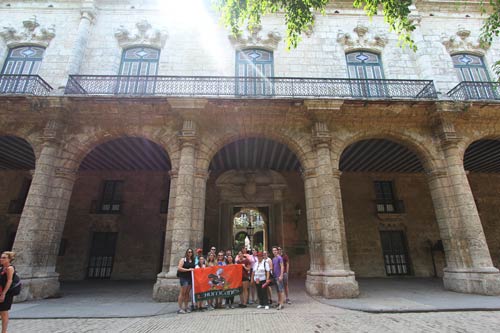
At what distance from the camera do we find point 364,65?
36.4ft

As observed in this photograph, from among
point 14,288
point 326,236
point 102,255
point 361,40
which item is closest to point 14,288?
point 14,288

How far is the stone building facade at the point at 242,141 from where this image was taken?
8023 mm

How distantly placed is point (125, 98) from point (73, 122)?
231 cm

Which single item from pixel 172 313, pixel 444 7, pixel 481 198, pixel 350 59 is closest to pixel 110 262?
pixel 172 313

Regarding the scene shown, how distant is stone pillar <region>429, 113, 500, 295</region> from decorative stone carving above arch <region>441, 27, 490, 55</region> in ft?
16.8

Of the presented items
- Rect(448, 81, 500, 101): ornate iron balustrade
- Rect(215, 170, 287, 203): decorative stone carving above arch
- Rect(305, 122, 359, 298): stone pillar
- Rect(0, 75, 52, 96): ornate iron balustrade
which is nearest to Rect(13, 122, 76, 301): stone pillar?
Rect(0, 75, 52, 96): ornate iron balustrade

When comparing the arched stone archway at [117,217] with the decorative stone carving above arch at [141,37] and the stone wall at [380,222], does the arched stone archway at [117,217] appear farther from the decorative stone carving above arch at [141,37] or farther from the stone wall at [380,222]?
the stone wall at [380,222]

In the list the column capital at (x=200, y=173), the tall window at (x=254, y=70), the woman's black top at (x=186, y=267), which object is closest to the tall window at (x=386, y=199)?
the tall window at (x=254, y=70)

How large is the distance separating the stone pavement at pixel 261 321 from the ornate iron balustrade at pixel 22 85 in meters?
7.49

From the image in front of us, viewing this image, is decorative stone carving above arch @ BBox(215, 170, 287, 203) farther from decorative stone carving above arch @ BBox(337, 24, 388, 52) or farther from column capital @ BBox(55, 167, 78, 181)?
decorative stone carving above arch @ BBox(337, 24, 388, 52)

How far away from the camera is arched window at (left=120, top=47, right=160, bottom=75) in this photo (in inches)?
422

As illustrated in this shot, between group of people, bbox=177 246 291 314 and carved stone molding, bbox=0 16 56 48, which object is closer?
group of people, bbox=177 246 291 314

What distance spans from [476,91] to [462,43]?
304 cm

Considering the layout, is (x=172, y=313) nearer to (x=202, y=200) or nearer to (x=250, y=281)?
(x=250, y=281)
